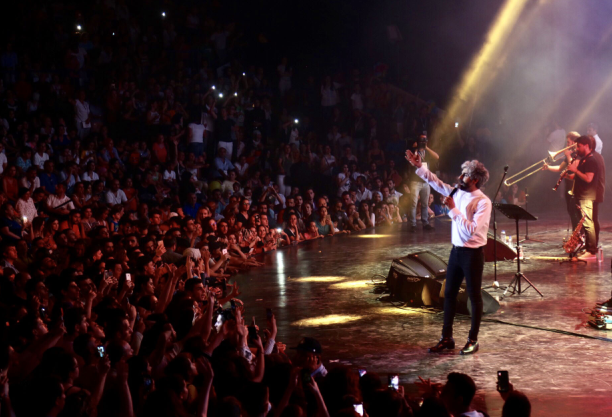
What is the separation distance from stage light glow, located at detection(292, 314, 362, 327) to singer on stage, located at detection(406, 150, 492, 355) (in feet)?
4.28

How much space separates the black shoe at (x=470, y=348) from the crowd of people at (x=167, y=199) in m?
1.51

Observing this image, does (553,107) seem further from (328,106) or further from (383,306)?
(383,306)

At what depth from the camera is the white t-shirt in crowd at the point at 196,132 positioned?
48.6 feet

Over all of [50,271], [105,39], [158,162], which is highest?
[105,39]

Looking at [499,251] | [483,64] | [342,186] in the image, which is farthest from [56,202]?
[483,64]

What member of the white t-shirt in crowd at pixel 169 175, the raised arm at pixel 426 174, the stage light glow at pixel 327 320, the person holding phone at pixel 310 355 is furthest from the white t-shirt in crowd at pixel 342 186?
the person holding phone at pixel 310 355

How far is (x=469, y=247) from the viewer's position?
5.57 meters

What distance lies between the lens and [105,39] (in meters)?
15.2

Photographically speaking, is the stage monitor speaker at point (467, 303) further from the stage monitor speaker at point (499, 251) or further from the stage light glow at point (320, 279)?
the stage light glow at point (320, 279)

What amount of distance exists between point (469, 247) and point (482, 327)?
1085 mm

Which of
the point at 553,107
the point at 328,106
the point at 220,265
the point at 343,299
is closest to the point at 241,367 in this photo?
the point at 343,299

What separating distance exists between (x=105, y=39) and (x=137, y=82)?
1.12 metres

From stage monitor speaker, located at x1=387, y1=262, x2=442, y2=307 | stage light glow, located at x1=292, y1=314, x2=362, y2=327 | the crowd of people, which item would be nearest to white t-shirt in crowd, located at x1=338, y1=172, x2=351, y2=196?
the crowd of people

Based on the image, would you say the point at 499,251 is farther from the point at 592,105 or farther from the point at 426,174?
the point at 592,105
